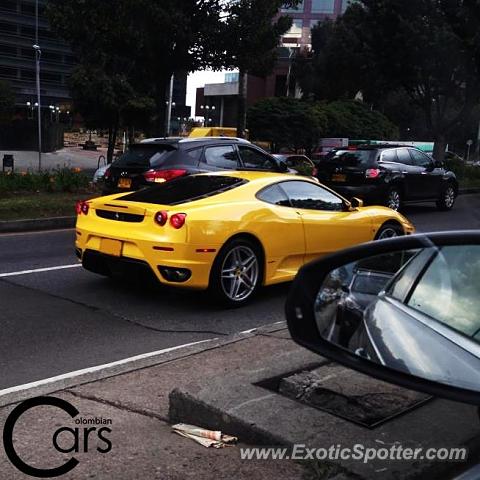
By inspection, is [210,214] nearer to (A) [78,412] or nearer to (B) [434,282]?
(A) [78,412]

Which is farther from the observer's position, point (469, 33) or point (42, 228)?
point (469, 33)

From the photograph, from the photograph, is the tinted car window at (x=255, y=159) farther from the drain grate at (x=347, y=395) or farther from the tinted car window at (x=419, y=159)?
the drain grate at (x=347, y=395)

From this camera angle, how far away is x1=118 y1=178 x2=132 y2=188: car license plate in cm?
1124

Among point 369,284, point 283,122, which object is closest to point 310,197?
point 369,284

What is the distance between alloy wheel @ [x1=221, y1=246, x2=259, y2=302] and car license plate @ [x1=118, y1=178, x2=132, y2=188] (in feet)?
16.9

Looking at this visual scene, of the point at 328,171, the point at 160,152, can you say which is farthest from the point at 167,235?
the point at 328,171

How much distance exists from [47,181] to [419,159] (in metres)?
8.81

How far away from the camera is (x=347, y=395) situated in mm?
3734

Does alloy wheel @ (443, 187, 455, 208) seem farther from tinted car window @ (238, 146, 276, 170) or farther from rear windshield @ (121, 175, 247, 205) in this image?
rear windshield @ (121, 175, 247, 205)

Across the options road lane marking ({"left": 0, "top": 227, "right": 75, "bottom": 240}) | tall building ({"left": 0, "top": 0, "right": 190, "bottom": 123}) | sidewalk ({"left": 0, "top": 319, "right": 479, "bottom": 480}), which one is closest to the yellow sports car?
sidewalk ({"left": 0, "top": 319, "right": 479, "bottom": 480})

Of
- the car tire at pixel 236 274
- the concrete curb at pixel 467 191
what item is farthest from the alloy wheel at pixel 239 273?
the concrete curb at pixel 467 191

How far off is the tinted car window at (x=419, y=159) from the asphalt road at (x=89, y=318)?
9.03 metres

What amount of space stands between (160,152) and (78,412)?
24.6ft

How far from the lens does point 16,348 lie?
16.7 ft
